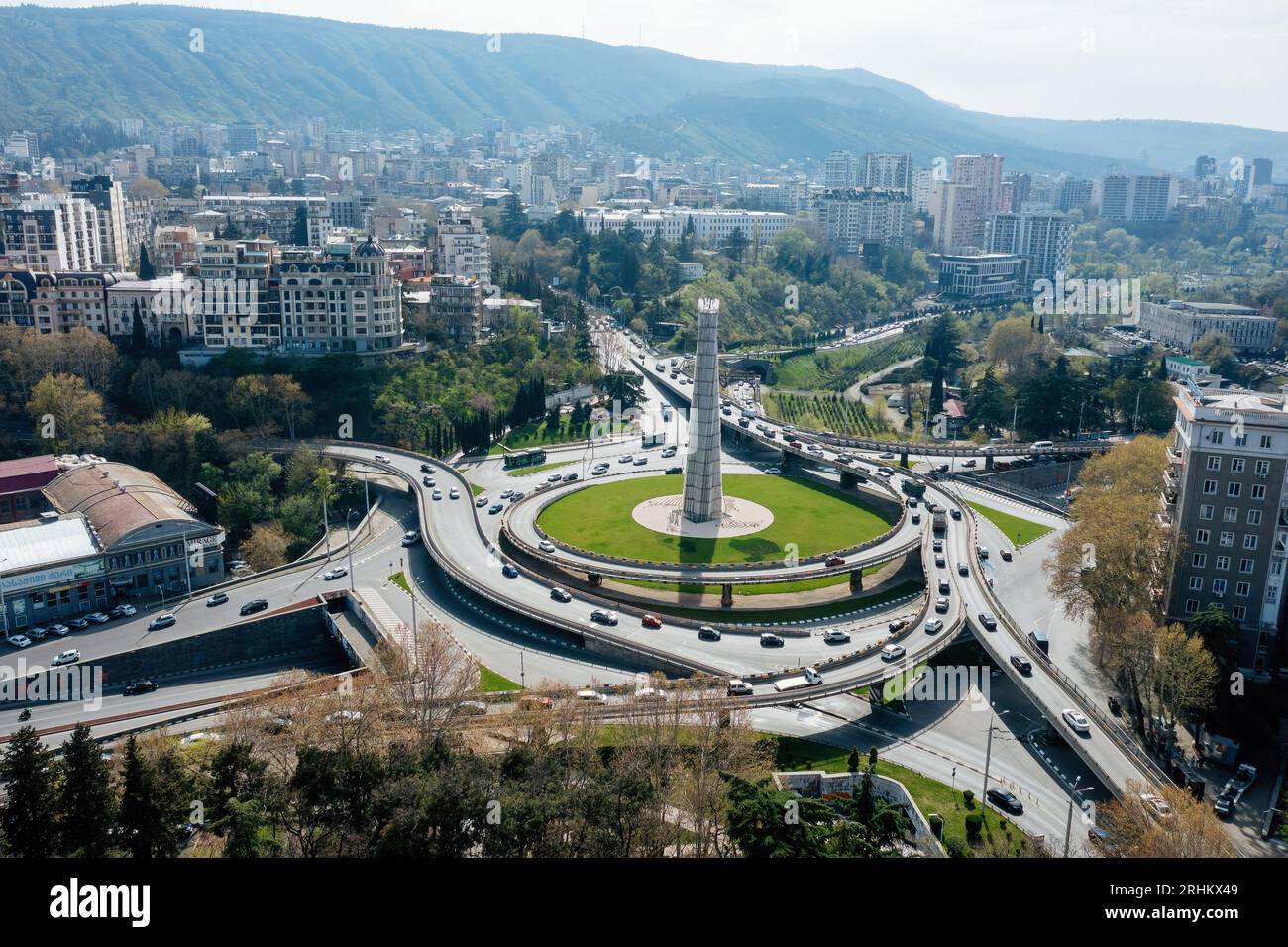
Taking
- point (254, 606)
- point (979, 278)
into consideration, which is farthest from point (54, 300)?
point (979, 278)

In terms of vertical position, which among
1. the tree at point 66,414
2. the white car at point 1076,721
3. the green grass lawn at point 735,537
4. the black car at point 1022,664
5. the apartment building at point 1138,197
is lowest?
the green grass lawn at point 735,537

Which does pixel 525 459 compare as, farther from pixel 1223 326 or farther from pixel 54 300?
pixel 1223 326

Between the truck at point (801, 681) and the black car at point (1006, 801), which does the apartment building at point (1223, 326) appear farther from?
the black car at point (1006, 801)

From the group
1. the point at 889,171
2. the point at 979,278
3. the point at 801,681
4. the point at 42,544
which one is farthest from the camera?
the point at 889,171

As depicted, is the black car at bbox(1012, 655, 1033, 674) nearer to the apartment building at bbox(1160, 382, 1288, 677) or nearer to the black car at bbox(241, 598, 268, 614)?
the apartment building at bbox(1160, 382, 1288, 677)

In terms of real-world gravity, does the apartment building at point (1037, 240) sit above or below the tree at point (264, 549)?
above

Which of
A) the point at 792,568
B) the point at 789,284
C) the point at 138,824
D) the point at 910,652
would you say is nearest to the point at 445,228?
the point at 789,284

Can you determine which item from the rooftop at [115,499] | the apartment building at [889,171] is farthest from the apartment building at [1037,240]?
the rooftop at [115,499]
